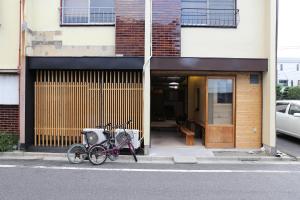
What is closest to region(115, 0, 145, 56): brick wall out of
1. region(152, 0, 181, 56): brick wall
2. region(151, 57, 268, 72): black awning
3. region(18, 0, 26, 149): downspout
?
region(152, 0, 181, 56): brick wall

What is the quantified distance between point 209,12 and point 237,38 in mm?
1339

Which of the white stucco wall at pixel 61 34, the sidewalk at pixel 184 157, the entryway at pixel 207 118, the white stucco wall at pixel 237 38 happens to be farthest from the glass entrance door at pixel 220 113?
the white stucco wall at pixel 61 34

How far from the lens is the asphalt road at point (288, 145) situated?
13.6 m

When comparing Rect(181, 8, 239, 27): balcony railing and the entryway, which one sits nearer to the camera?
Rect(181, 8, 239, 27): balcony railing

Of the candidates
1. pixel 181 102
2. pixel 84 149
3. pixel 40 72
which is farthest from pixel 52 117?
pixel 181 102

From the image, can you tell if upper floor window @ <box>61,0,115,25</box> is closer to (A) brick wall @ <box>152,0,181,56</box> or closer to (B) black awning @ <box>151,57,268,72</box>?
(A) brick wall @ <box>152,0,181,56</box>

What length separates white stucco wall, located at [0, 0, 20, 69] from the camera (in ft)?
43.0

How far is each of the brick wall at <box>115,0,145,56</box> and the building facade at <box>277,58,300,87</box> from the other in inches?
2181

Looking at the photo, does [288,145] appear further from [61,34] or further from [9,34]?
[9,34]

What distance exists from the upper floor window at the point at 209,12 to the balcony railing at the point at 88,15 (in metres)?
2.49

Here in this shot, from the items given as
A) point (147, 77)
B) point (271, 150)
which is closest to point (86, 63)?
point (147, 77)

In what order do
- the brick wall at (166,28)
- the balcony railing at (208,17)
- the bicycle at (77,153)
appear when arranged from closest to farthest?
1. the bicycle at (77,153)
2. the brick wall at (166,28)
3. the balcony railing at (208,17)

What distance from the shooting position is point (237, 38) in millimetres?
13211

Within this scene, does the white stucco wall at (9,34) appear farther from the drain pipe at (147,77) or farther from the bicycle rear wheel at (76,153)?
the drain pipe at (147,77)
